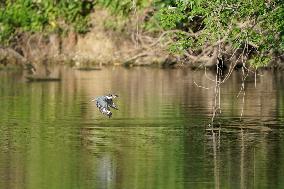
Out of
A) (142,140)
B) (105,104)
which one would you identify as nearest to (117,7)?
(105,104)

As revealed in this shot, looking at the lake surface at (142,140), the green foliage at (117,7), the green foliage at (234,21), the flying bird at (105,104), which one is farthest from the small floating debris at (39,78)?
the green foliage at (234,21)

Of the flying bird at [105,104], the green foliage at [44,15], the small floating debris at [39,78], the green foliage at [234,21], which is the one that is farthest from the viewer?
the green foliage at [44,15]

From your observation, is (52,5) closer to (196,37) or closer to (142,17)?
(142,17)

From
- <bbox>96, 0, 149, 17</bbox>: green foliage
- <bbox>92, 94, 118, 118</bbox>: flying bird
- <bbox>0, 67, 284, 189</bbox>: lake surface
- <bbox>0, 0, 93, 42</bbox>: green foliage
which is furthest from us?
<bbox>0, 0, 93, 42</bbox>: green foliage

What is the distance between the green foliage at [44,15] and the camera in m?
47.1

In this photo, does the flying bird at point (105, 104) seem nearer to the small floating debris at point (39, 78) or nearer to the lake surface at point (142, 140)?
the lake surface at point (142, 140)

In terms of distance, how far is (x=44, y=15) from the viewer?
47500 millimetres

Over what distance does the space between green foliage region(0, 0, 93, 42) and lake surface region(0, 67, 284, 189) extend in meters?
15.1

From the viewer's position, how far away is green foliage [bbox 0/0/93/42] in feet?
155

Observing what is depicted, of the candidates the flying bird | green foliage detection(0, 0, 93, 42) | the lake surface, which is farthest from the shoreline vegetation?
the flying bird

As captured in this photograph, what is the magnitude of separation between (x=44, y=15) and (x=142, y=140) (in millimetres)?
28638

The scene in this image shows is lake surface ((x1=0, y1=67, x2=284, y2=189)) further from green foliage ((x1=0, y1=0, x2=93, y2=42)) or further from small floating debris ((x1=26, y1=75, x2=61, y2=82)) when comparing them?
green foliage ((x1=0, y1=0, x2=93, y2=42))

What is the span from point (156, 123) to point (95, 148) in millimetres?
3886

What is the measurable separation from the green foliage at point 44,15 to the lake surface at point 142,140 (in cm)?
1512
